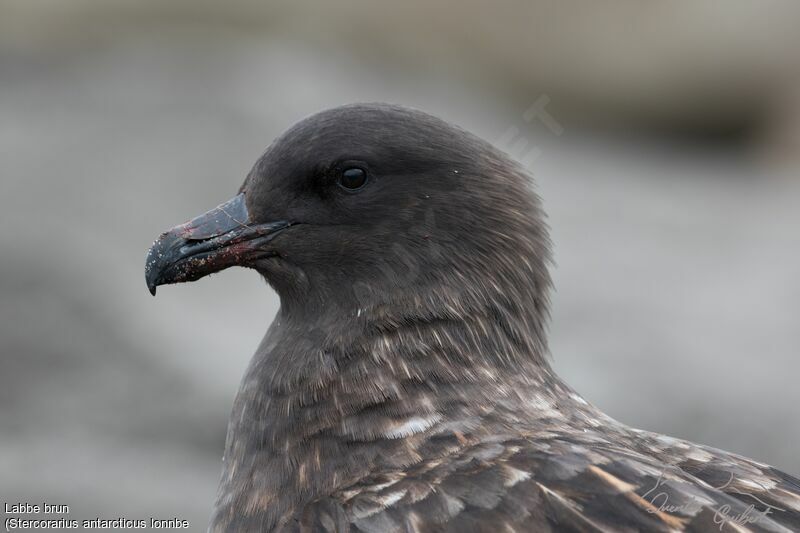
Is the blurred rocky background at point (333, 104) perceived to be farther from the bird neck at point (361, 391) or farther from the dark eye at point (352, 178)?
the dark eye at point (352, 178)

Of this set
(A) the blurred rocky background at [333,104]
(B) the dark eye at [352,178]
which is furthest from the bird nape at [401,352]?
(A) the blurred rocky background at [333,104]

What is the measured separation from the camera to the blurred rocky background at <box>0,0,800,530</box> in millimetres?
7340

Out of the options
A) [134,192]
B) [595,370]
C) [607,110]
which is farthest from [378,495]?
[607,110]

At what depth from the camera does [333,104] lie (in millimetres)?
10562

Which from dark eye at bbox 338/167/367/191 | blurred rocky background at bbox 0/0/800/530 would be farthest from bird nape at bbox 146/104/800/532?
blurred rocky background at bbox 0/0/800/530

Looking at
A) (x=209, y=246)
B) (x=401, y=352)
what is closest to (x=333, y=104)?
(x=209, y=246)

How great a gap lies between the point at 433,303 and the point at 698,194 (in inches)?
319

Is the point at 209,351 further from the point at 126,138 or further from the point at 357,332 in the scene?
the point at 357,332

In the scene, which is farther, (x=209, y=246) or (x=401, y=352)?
(x=209, y=246)

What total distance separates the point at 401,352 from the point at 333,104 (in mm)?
7333

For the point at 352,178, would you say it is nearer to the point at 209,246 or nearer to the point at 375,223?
the point at 375,223

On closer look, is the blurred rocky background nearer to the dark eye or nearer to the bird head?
the bird head

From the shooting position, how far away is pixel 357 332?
11.5ft

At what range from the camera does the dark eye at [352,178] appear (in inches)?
142
